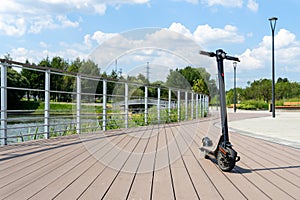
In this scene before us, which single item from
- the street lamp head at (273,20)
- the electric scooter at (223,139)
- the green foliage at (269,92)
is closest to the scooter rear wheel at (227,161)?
the electric scooter at (223,139)

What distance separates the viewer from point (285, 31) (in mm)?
18641

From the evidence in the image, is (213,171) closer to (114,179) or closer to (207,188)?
(207,188)

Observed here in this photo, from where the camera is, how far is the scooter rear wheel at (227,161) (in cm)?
261

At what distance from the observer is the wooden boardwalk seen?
6.66ft

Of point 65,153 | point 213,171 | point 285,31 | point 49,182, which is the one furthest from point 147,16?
point 285,31

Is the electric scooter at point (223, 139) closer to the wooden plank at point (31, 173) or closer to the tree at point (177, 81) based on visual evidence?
the wooden plank at point (31, 173)

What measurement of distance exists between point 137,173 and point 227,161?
32.7 inches

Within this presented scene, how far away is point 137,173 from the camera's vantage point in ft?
8.58

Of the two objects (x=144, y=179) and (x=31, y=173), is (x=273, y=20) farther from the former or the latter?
(x=31, y=173)

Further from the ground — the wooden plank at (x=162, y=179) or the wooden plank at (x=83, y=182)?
the wooden plank at (x=83, y=182)

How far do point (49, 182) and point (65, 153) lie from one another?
1.26 metres

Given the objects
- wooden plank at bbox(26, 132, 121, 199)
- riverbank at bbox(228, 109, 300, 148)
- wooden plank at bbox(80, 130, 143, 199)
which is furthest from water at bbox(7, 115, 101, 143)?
riverbank at bbox(228, 109, 300, 148)

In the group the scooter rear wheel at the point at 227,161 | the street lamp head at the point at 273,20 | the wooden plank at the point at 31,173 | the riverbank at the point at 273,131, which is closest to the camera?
the wooden plank at the point at 31,173

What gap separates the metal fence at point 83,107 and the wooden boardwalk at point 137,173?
690 mm
